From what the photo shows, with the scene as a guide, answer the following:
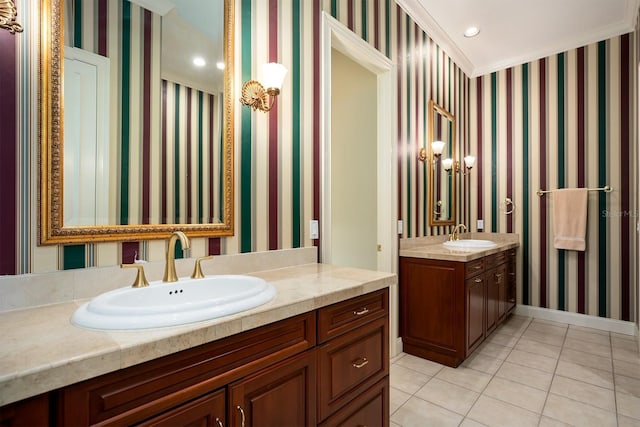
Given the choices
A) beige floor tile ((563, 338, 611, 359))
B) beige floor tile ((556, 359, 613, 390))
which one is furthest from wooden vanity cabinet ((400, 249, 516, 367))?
beige floor tile ((563, 338, 611, 359))

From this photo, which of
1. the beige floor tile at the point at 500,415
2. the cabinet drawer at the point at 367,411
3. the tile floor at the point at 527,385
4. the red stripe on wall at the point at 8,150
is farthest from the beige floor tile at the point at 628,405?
the red stripe on wall at the point at 8,150

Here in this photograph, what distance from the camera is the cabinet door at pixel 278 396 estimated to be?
3.13 ft

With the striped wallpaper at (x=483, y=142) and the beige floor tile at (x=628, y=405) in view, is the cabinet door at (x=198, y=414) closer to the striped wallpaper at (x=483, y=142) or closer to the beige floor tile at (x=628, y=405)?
the striped wallpaper at (x=483, y=142)

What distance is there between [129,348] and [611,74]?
14.9 feet

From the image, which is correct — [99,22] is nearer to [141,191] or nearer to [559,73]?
[141,191]

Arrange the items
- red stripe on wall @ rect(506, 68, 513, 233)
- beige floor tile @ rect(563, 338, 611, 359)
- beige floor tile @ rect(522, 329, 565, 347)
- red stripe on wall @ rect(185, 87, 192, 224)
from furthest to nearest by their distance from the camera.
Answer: red stripe on wall @ rect(506, 68, 513, 233) < beige floor tile @ rect(522, 329, 565, 347) < beige floor tile @ rect(563, 338, 611, 359) < red stripe on wall @ rect(185, 87, 192, 224)

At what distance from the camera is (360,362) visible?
4.56ft

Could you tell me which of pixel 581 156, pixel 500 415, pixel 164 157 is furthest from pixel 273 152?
pixel 581 156

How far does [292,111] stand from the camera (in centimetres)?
189

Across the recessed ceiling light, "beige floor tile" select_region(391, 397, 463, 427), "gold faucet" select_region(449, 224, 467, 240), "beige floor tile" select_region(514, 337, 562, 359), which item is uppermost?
the recessed ceiling light

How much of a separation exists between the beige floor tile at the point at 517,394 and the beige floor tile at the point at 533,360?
0.39m

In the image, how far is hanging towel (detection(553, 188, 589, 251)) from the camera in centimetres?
332

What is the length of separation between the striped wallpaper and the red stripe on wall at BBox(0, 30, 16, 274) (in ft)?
0.89

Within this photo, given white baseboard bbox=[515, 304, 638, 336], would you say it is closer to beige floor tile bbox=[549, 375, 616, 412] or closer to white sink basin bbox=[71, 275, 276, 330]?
beige floor tile bbox=[549, 375, 616, 412]
